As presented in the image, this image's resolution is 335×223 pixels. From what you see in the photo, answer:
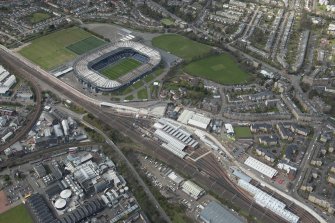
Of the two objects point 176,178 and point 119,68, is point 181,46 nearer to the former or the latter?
point 119,68

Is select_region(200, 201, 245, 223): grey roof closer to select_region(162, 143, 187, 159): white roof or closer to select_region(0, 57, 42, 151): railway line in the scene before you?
select_region(162, 143, 187, 159): white roof

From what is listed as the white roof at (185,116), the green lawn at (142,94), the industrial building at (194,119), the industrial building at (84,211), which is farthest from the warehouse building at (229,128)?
the industrial building at (84,211)

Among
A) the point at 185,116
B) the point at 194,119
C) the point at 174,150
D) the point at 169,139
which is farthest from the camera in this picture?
the point at 185,116

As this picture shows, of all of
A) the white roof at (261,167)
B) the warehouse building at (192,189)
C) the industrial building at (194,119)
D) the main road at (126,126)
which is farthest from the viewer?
the industrial building at (194,119)

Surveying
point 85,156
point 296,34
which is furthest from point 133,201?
point 296,34

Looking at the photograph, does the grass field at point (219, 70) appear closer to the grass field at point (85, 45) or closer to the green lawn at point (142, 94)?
the green lawn at point (142, 94)

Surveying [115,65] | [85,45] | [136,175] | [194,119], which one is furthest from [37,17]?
[136,175]
